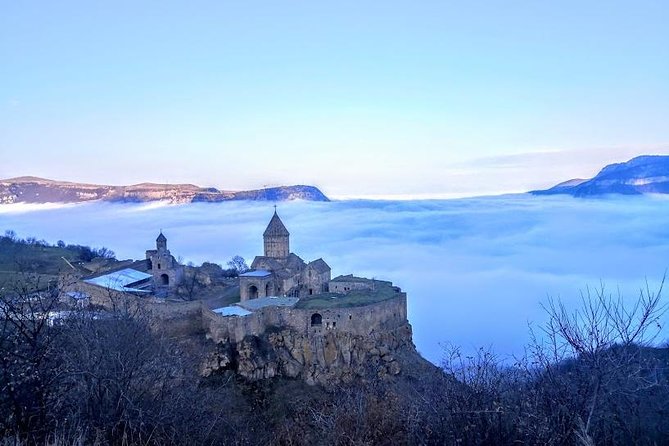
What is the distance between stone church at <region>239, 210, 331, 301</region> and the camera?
80.3 feet

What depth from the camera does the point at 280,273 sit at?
25.3 meters

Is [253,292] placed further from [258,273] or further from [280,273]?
[280,273]

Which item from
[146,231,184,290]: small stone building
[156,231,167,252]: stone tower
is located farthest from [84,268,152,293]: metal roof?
[156,231,167,252]: stone tower

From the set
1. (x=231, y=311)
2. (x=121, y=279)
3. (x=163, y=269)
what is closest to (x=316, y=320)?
(x=231, y=311)

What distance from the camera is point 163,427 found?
23.9 feet

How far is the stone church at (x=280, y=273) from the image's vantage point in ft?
80.3

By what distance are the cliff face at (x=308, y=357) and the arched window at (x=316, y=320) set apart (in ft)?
1.61

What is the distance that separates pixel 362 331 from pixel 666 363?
10541 mm

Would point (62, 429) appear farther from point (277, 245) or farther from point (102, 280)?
point (277, 245)

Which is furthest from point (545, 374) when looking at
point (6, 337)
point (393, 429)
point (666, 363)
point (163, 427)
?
point (666, 363)

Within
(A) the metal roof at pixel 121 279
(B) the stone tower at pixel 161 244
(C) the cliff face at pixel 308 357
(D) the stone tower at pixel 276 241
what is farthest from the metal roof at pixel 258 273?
(B) the stone tower at pixel 161 244

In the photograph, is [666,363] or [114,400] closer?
[114,400]

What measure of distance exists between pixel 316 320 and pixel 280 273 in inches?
152

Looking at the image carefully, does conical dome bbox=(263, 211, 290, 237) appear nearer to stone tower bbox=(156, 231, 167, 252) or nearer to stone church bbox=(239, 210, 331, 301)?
stone church bbox=(239, 210, 331, 301)
